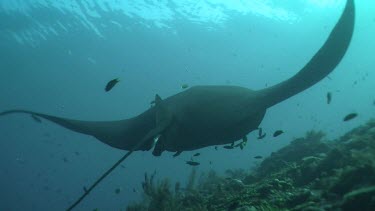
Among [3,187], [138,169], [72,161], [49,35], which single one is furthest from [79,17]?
[72,161]

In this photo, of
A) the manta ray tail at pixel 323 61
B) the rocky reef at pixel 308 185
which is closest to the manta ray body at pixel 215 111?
the manta ray tail at pixel 323 61

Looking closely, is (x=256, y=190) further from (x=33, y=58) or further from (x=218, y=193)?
(x=33, y=58)

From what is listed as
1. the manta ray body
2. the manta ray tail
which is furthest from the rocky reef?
the manta ray tail

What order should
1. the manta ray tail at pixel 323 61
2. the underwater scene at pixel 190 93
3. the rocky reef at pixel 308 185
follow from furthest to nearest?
the underwater scene at pixel 190 93
the manta ray tail at pixel 323 61
the rocky reef at pixel 308 185

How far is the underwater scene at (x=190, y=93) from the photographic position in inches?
237

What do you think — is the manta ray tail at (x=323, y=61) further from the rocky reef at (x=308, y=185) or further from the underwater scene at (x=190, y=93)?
the rocky reef at (x=308, y=185)

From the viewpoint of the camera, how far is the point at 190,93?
6.69 meters

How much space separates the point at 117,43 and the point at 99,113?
27079 mm

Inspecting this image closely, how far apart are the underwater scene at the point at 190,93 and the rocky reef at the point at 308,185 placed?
0.03m

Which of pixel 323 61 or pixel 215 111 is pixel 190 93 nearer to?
pixel 215 111

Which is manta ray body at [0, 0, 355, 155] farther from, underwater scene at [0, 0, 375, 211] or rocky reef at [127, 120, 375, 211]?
rocky reef at [127, 120, 375, 211]

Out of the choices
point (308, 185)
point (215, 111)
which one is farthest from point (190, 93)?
point (308, 185)

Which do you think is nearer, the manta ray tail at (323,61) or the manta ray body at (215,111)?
the manta ray tail at (323,61)

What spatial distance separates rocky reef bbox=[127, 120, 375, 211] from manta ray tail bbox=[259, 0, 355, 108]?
1.35m
